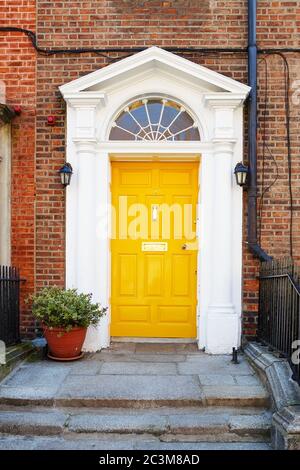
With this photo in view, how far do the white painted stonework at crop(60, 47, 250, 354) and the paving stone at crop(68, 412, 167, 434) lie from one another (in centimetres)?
181

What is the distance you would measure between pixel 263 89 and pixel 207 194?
161 centimetres

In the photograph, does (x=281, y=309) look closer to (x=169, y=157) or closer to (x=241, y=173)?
(x=241, y=173)

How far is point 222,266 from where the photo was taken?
19.5 ft

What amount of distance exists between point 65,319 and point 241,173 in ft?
9.37

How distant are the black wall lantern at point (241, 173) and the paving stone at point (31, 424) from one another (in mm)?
3524

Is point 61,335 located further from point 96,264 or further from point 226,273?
point 226,273

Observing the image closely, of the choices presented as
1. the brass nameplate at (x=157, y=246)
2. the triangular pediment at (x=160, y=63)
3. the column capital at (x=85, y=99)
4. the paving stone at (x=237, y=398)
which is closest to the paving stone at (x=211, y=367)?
the paving stone at (x=237, y=398)

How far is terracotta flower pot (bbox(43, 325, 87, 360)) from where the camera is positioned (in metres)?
5.38

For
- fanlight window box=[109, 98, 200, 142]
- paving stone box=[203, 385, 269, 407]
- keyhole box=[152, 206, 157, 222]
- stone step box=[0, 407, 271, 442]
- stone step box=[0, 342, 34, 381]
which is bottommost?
stone step box=[0, 407, 271, 442]

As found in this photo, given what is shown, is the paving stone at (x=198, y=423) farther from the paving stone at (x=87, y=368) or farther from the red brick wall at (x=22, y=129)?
the red brick wall at (x=22, y=129)

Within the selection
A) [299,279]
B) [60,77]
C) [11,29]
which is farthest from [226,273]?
[11,29]

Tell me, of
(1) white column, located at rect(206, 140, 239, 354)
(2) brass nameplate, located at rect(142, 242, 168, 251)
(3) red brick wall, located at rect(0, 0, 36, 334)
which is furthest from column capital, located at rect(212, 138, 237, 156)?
(3) red brick wall, located at rect(0, 0, 36, 334)

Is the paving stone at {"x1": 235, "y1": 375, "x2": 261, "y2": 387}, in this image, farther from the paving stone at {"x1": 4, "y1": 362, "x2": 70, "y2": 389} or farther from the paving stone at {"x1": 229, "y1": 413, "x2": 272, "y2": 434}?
the paving stone at {"x1": 4, "y1": 362, "x2": 70, "y2": 389}

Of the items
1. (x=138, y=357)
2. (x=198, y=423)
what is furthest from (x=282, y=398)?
(x=138, y=357)
